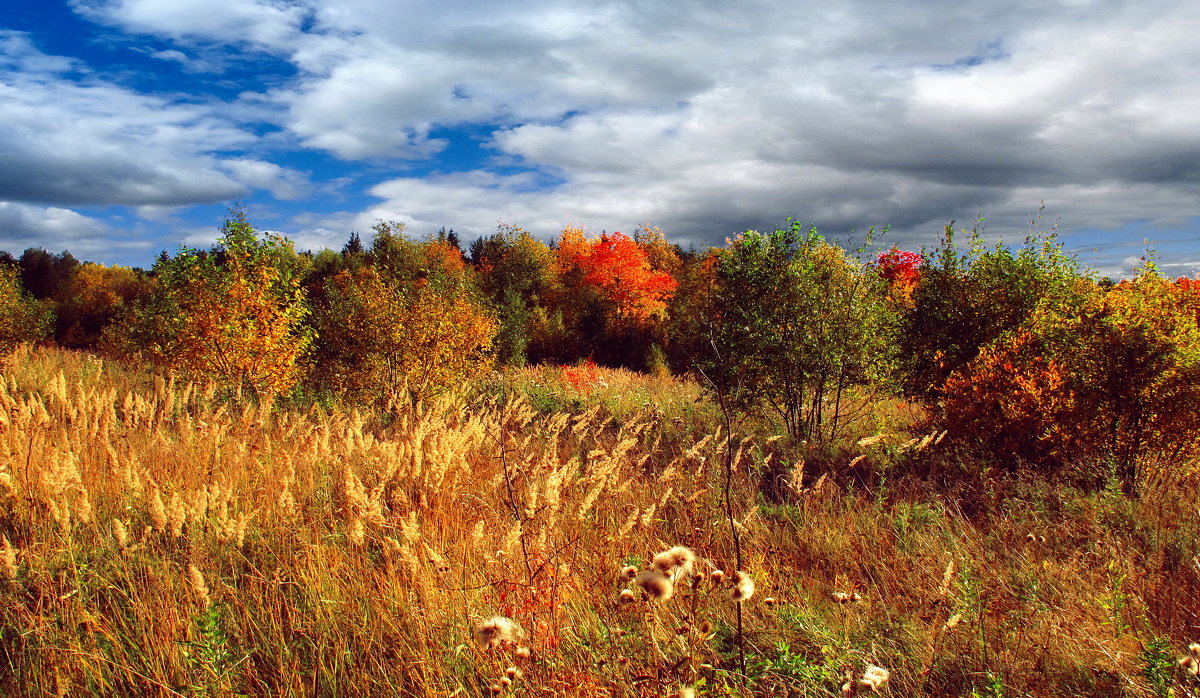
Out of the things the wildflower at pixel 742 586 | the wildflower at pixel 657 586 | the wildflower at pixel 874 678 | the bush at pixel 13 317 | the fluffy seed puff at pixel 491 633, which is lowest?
the wildflower at pixel 874 678

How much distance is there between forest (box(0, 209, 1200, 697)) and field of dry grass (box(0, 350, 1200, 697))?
0.03 m

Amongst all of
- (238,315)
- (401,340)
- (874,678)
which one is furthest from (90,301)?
(874,678)

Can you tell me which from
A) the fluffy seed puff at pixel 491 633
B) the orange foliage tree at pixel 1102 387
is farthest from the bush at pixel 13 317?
the orange foliage tree at pixel 1102 387

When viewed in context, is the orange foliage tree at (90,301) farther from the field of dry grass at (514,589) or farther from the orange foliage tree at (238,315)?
the field of dry grass at (514,589)

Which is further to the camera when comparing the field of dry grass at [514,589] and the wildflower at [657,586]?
the field of dry grass at [514,589]

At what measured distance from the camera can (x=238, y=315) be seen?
11320 millimetres

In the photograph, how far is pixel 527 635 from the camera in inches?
97.8

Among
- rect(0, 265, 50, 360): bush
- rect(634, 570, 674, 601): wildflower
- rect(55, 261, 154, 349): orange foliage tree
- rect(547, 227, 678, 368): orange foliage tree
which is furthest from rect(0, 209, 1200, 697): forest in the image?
rect(55, 261, 154, 349): orange foliage tree

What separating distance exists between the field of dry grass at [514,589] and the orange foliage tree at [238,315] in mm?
6113

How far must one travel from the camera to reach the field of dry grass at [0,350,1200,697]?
2443 mm

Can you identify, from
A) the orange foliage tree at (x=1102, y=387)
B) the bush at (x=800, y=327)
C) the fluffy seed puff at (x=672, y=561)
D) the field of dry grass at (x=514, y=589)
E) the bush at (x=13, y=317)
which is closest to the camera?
the fluffy seed puff at (x=672, y=561)

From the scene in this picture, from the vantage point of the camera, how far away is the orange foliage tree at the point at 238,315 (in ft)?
37.0

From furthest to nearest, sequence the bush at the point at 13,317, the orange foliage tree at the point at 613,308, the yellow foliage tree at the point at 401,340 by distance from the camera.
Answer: the orange foliage tree at the point at 613,308, the bush at the point at 13,317, the yellow foliage tree at the point at 401,340

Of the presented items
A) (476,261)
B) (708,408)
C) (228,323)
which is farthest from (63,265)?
(708,408)
